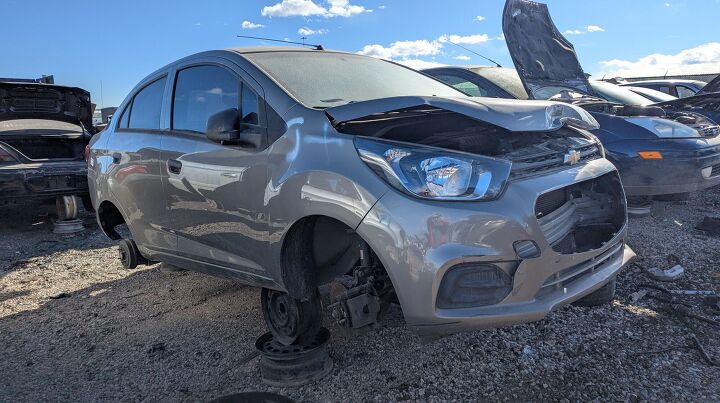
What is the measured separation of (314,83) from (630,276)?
2.92 m

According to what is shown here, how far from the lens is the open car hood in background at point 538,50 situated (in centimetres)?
569

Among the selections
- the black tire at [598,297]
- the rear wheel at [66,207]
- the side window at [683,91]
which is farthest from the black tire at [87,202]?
the side window at [683,91]

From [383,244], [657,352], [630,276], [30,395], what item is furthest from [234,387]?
[630,276]

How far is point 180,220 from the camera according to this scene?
336 cm

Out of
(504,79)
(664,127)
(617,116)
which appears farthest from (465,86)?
(664,127)

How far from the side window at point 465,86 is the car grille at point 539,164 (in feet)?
9.84

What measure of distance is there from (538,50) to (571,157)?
387 cm

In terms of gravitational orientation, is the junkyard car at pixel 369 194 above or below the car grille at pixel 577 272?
above

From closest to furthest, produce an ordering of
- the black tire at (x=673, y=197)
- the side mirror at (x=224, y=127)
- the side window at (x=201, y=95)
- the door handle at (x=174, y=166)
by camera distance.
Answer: the side mirror at (x=224, y=127) → the side window at (x=201, y=95) → the door handle at (x=174, y=166) → the black tire at (x=673, y=197)

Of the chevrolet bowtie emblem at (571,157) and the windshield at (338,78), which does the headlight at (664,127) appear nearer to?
the windshield at (338,78)

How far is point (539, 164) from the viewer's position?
2.47m

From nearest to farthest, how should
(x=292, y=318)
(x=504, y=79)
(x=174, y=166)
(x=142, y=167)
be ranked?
(x=292, y=318) → (x=174, y=166) → (x=142, y=167) → (x=504, y=79)

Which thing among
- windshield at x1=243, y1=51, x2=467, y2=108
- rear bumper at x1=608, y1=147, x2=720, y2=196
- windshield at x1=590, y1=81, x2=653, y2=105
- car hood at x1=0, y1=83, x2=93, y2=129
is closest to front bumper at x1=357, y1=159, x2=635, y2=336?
windshield at x1=243, y1=51, x2=467, y2=108

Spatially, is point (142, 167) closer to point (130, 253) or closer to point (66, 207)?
point (130, 253)
